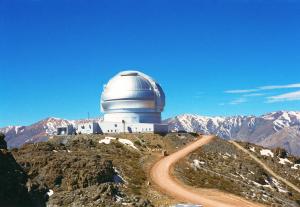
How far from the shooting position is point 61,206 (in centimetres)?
5062

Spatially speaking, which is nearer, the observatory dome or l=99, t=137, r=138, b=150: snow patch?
l=99, t=137, r=138, b=150: snow patch

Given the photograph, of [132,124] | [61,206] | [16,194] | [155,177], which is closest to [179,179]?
[155,177]

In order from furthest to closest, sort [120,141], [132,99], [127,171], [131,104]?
[131,104] < [132,99] < [120,141] < [127,171]

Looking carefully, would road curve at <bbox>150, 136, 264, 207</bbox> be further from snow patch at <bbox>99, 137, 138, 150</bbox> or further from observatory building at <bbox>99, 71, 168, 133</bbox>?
observatory building at <bbox>99, 71, 168, 133</bbox>

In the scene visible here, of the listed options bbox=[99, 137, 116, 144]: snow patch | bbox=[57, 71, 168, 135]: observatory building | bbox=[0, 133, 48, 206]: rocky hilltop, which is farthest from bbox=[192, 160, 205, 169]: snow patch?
bbox=[0, 133, 48, 206]: rocky hilltop

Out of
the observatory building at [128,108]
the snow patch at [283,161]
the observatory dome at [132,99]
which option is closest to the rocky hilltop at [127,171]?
the snow patch at [283,161]

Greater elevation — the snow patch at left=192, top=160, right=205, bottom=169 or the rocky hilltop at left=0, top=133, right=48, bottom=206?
the snow patch at left=192, top=160, right=205, bottom=169

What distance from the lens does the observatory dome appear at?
120m

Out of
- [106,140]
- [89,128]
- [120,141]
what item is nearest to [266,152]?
[120,141]

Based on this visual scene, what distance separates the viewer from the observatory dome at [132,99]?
120m

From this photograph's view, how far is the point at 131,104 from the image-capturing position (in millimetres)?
120062

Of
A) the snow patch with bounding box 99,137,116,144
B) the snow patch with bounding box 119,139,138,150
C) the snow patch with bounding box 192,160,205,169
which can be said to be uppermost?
the snow patch with bounding box 99,137,116,144

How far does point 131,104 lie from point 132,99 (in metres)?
1.35

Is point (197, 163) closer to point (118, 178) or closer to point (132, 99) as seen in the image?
point (118, 178)
